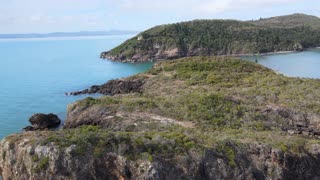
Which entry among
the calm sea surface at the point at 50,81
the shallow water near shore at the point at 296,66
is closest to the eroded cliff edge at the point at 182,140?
the calm sea surface at the point at 50,81

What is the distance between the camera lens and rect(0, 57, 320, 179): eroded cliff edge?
2881 centimetres

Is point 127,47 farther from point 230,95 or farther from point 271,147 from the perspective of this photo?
point 271,147

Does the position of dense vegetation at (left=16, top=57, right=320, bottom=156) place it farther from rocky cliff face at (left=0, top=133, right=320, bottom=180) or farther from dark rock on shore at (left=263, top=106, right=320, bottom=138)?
rocky cliff face at (left=0, top=133, right=320, bottom=180)

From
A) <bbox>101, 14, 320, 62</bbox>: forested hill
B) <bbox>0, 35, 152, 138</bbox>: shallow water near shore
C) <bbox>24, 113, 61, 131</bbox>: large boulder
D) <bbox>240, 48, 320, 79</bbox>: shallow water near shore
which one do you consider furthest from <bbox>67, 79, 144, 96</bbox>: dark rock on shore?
<bbox>101, 14, 320, 62</bbox>: forested hill

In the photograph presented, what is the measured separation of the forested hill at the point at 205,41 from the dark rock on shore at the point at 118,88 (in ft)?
216

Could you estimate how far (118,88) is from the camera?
2884 inches

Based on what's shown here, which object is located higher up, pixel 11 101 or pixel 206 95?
pixel 206 95

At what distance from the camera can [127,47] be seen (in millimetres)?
155250

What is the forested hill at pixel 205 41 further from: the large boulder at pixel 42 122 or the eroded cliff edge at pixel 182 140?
the eroded cliff edge at pixel 182 140

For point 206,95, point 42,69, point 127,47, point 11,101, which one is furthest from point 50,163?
point 127,47

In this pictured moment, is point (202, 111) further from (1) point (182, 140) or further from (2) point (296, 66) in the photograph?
(2) point (296, 66)

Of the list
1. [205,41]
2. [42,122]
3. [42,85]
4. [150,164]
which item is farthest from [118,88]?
[205,41]

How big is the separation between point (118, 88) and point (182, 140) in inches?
1708

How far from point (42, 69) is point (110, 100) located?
82568mm
